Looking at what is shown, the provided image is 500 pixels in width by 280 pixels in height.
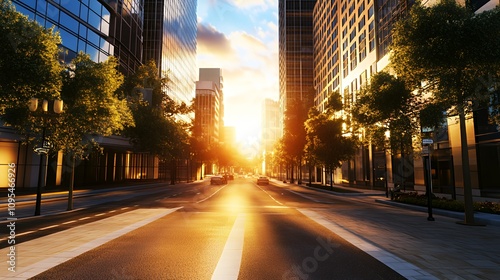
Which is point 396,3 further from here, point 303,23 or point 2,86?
point 303,23

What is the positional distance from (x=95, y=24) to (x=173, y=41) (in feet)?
136

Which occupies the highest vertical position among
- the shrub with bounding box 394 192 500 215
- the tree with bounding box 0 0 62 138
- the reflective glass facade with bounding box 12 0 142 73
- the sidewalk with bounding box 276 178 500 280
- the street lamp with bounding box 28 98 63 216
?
the reflective glass facade with bounding box 12 0 142 73

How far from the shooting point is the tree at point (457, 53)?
1291cm

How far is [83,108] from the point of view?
1678 cm

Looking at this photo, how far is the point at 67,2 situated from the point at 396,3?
114 feet

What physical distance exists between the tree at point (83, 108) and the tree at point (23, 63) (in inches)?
65.7

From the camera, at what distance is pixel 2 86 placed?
1306 cm

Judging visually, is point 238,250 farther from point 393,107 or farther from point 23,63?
point 393,107

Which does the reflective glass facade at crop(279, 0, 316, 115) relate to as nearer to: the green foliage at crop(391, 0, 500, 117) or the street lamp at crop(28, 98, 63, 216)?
the green foliage at crop(391, 0, 500, 117)

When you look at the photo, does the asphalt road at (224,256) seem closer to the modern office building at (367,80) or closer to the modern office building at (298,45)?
the modern office building at (367,80)

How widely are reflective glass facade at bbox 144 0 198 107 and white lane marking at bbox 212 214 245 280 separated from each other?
155ft

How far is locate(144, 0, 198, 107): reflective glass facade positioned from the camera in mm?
66625

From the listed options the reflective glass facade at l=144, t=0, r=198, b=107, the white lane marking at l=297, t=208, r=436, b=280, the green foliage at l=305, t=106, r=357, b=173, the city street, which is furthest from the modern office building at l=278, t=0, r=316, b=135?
the white lane marking at l=297, t=208, r=436, b=280

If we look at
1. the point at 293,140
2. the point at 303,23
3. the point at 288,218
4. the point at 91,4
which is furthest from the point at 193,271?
the point at 303,23
